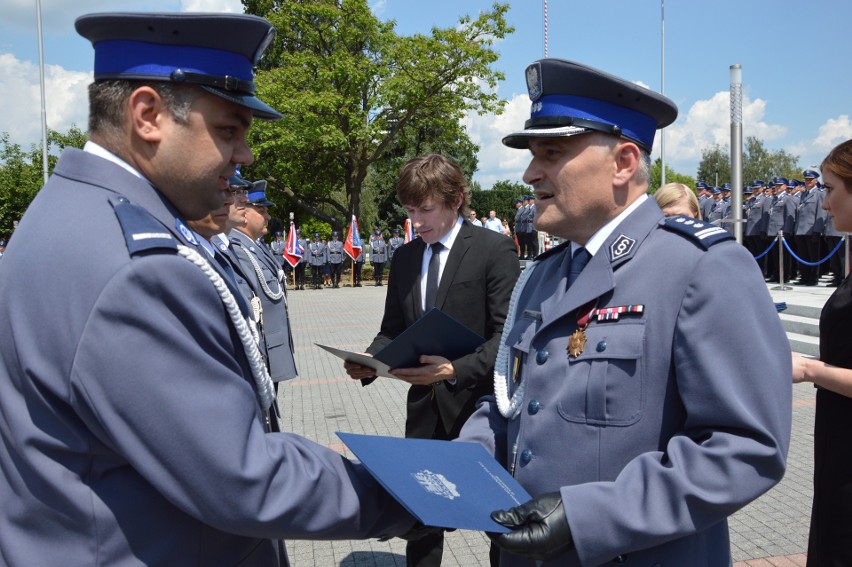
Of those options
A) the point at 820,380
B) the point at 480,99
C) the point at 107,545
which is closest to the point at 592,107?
the point at 820,380

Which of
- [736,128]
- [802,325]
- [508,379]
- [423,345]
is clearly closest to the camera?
[508,379]

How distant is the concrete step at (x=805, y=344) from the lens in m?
9.41

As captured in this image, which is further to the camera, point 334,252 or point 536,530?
point 334,252

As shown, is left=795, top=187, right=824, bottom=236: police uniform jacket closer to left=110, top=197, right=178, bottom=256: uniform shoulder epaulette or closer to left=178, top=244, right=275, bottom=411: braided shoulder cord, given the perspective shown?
left=178, top=244, right=275, bottom=411: braided shoulder cord

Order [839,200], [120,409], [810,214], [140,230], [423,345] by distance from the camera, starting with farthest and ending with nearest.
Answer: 1. [810,214]
2. [423,345]
3. [839,200]
4. [140,230]
5. [120,409]

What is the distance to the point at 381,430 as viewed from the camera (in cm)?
665

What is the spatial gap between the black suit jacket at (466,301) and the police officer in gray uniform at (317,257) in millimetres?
22934

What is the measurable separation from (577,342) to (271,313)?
12.2ft

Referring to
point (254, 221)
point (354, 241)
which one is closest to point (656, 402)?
point (254, 221)

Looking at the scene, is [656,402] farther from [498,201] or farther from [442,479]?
[498,201]

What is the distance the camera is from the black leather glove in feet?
4.96

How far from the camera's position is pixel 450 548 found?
13.9ft

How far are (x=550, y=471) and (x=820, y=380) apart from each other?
127 centimetres

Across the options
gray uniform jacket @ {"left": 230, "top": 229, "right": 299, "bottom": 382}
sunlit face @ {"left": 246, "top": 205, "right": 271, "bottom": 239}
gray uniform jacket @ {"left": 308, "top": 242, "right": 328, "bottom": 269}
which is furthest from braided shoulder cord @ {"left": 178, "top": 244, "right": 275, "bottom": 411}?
gray uniform jacket @ {"left": 308, "top": 242, "right": 328, "bottom": 269}
